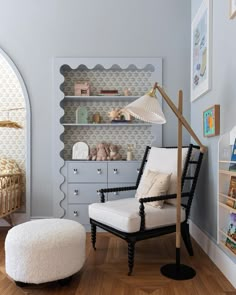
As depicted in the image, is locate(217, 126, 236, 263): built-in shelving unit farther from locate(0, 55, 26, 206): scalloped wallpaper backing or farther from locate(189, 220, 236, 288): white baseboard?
locate(0, 55, 26, 206): scalloped wallpaper backing

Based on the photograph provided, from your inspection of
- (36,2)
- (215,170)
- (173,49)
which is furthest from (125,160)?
A: (36,2)

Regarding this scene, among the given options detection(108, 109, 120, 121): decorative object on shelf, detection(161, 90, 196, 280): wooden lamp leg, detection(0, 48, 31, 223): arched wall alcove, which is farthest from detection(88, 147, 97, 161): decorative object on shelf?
detection(161, 90, 196, 280): wooden lamp leg

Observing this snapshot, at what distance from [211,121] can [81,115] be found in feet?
5.47

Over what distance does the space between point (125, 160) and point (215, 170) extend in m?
1.24

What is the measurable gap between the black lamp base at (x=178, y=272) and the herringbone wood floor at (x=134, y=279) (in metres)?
0.05

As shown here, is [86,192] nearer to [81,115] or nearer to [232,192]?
[81,115]

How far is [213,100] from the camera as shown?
267 cm

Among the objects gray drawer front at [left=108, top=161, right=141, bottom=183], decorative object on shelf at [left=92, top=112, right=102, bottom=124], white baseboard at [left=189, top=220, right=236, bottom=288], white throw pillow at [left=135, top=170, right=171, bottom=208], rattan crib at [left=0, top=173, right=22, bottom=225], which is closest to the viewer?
white baseboard at [left=189, top=220, right=236, bottom=288]

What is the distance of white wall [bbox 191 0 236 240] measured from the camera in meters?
2.24

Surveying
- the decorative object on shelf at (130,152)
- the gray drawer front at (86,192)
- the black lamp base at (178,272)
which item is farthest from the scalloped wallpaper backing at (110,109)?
the black lamp base at (178,272)

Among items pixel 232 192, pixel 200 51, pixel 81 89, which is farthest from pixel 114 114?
pixel 232 192

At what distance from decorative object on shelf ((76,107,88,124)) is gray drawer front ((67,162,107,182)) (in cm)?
52

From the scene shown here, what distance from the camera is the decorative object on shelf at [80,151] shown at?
369 centimetres

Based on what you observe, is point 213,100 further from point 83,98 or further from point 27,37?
point 27,37
